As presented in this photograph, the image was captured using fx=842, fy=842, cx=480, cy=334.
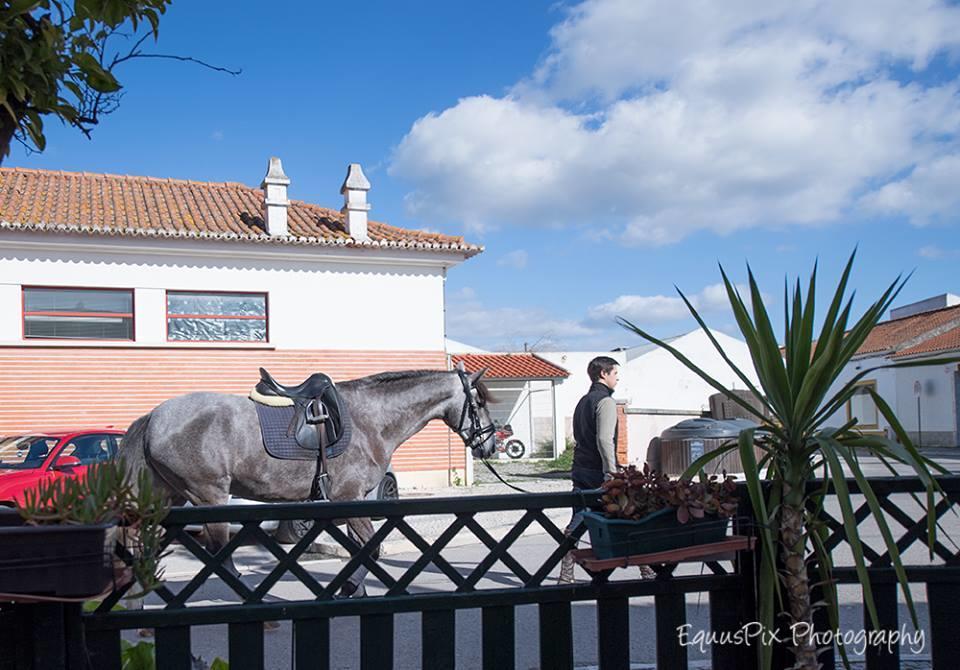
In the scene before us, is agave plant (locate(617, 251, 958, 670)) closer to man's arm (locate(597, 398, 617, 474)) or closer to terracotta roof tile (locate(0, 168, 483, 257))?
man's arm (locate(597, 398, 617, 474))

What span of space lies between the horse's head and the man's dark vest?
73 centimetres

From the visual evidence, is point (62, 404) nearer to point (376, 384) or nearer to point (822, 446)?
point (376, 384)

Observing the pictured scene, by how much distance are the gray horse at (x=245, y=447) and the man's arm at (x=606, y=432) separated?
1.43 metres

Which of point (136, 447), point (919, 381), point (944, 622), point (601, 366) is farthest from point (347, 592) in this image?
point (919, 381)

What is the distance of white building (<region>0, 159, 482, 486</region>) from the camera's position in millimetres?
15359

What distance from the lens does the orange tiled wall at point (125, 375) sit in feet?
49.9

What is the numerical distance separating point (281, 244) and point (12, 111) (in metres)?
14.4

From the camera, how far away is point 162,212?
57.4 ft

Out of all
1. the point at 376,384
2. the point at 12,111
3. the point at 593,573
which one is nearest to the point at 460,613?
the point at 376,384

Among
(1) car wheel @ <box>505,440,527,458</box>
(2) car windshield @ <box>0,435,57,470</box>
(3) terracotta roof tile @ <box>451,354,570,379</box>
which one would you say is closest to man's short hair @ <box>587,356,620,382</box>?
(2) car windshield @ <box>0,435,57,470</box>

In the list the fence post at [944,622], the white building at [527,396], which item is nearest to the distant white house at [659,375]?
the white building at [527,396]

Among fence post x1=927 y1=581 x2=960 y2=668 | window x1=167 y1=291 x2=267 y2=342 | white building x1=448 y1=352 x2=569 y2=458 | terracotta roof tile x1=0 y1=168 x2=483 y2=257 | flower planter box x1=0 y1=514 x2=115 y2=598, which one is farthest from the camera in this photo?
white building x1=448 y1=352 x2=569 y2=458

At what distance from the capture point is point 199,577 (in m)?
3.03

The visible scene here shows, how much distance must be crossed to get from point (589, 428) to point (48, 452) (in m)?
7.04
